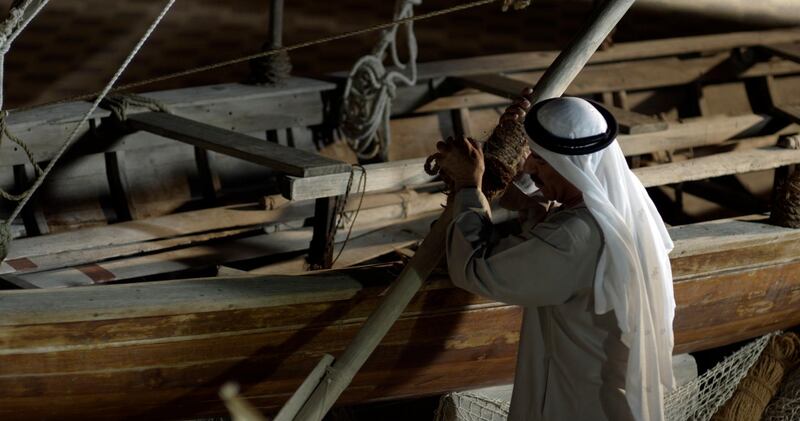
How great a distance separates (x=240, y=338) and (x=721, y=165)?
175 centimetres

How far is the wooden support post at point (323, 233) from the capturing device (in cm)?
343

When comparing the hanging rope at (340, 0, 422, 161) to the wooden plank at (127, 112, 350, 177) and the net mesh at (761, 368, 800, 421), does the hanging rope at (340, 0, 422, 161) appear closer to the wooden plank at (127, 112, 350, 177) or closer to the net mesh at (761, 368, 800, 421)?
the wooden plank at (127, 112, 350, 177)

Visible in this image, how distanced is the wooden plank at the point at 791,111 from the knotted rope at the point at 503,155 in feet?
6.67

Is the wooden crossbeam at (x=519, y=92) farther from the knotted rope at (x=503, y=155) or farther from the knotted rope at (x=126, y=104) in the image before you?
the knotted rope at (x=126, y=104)

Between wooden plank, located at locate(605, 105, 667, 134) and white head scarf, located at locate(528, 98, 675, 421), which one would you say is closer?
white head scarf, located at locate(528, 98, 675, 421)

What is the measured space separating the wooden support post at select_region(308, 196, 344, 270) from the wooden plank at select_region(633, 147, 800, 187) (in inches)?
39.1

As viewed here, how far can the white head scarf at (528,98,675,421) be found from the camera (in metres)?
2.38

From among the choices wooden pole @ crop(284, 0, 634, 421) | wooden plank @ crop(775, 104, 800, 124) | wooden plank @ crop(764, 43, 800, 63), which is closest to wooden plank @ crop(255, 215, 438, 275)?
wooden pole @ crop(284, 0, 634, 421)

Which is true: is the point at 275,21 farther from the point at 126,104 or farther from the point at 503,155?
the point at 503,155

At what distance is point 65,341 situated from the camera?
274 centimetres

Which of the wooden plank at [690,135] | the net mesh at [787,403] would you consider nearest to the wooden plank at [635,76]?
the wooden plank at [690,135]

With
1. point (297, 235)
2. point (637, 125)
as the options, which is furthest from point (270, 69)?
point (637, 125)

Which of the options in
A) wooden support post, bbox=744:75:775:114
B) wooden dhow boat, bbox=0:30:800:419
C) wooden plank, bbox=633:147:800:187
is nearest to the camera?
wooden dhow boat, bbox=0:30:800:419

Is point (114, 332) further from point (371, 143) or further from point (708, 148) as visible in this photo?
point (708, 148)
